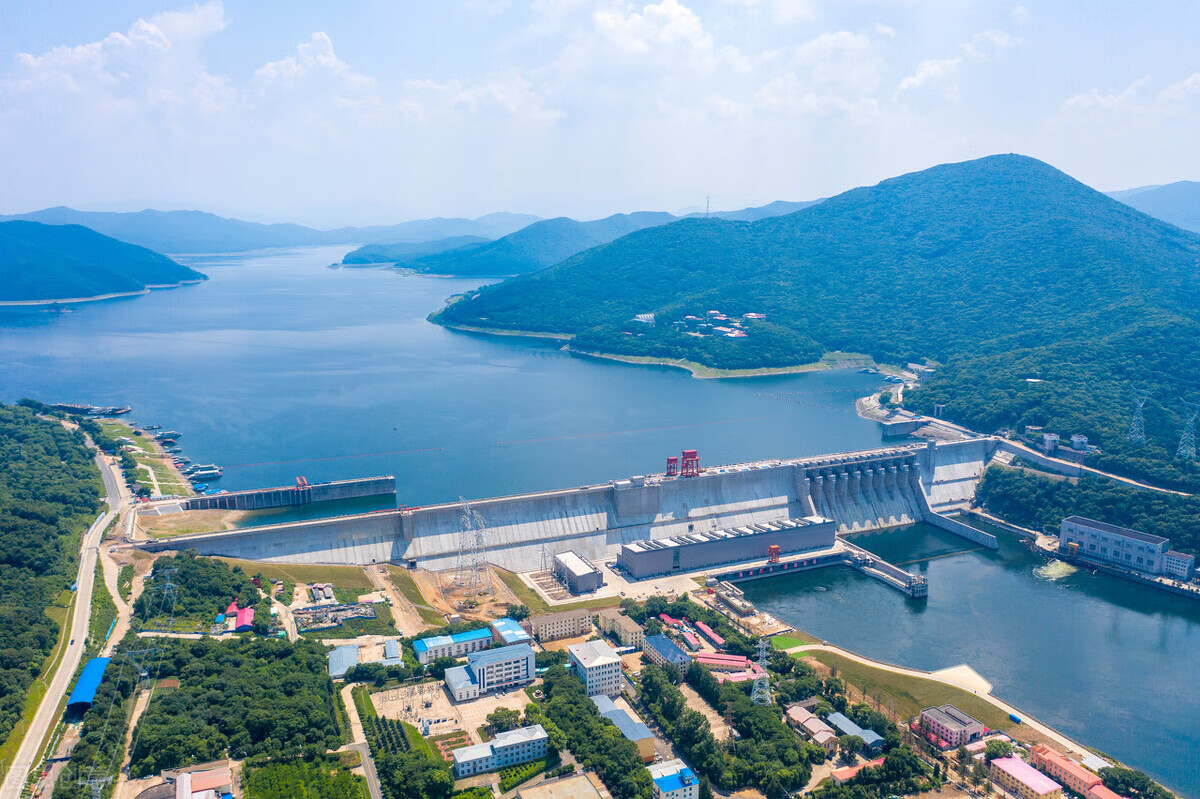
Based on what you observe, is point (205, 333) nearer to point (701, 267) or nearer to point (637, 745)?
point (701, 267)

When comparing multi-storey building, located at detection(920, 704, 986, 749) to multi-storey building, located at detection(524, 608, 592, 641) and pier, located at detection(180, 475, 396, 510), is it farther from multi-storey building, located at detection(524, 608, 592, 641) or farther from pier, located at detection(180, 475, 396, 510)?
pier, located at detection(180, 475, 396, 510)

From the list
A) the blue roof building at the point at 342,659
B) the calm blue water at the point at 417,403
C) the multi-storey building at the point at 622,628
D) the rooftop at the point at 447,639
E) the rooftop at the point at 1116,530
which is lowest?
the multi-storey building at the point at 622,628

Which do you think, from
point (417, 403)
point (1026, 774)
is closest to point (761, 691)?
point (1026, 774)

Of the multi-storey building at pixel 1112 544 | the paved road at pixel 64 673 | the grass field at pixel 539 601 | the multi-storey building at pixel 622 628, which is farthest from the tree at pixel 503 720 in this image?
the multi-storey building at pixel 1112 544

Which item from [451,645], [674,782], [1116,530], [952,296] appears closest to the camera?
[674,782]

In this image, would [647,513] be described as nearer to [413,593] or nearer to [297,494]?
[413,593]

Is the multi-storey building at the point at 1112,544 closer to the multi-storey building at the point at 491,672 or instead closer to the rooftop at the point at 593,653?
the rooftop at the point at 593,653
